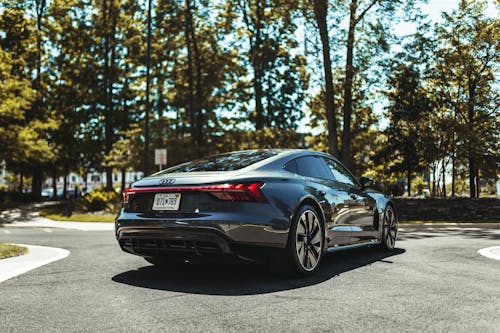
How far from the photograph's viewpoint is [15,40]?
3472 cm

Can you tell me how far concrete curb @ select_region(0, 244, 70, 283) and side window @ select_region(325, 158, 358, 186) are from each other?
392cm

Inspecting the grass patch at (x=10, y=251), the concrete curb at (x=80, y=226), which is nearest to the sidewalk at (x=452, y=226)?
the concrete curb at (x=80, y=226)

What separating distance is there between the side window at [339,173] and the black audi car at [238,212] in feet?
1.67

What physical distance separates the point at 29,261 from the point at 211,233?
3369 millimetres

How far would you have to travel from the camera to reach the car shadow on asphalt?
5270 millimetres

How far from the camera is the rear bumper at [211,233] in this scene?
5297mm

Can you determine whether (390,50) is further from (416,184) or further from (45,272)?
(416,184)

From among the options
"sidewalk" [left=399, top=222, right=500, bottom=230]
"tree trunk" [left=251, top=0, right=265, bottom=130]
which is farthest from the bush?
"sidewalk" [left=399, top=222, right=500, bottom=230]

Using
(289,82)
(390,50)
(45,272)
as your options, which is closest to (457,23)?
(390,50)

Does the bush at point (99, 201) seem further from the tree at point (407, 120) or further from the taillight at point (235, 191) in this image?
the taillight at point (235, 191)

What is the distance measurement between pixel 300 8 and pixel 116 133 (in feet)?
61.3

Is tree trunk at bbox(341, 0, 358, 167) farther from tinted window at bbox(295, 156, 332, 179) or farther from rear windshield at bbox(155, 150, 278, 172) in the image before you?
rear windshield at bbox(155, 150, 278, 172)

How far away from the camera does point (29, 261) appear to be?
739cm

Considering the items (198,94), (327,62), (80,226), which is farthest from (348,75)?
(198,94)
